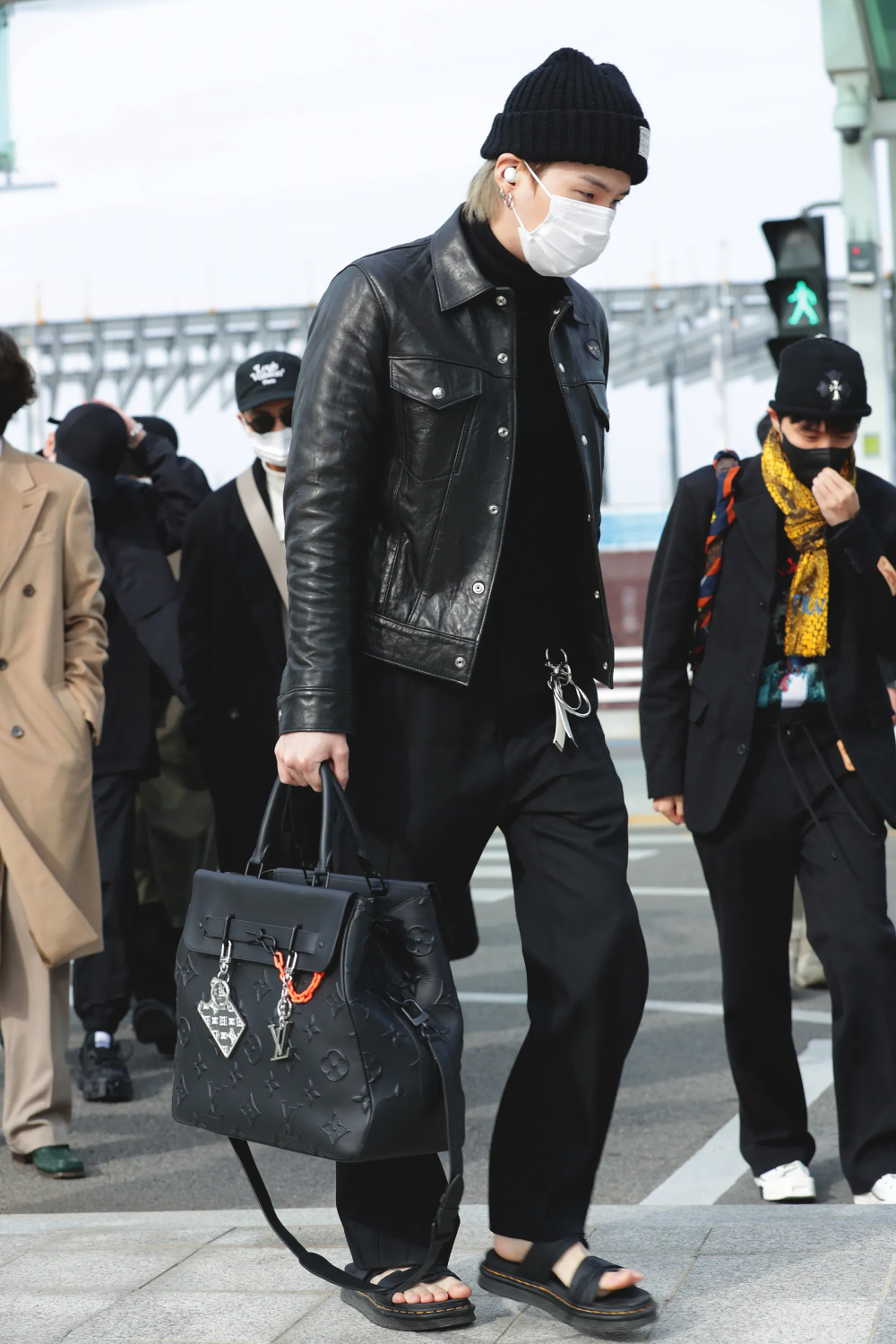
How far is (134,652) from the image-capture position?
6.75 meters

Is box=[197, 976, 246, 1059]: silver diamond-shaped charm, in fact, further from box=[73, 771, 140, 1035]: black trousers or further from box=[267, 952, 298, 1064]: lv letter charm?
box=[73, 771, 140, 1035]: black trousers

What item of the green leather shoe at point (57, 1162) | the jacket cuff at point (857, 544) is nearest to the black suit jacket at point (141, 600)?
the green leather shoe at point (57, 1162)

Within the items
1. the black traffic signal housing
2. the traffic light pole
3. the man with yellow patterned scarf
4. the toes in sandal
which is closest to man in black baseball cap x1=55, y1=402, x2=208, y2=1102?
the man with yellow patterned scarf

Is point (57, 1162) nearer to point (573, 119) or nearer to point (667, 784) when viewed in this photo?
point (667, 784)

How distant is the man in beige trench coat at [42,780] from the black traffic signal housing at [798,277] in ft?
25.3

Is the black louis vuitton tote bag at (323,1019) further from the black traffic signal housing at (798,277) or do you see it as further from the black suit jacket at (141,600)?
the black traffic signal housing at (798,277)

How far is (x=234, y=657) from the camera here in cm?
616

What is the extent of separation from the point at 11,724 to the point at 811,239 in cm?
890

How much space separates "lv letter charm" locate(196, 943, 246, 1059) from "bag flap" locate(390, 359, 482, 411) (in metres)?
0.97

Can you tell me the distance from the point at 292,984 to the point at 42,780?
2.40 metres

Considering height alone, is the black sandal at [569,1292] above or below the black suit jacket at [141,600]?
below

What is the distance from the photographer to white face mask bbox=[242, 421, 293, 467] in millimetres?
6402

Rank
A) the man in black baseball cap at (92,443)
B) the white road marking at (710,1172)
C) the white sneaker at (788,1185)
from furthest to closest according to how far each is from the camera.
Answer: the man in black baseball cap at (92,443), the white road marking at (710,1172), the white sneaker at (788,1185)

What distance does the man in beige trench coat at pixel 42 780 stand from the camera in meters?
5.10
